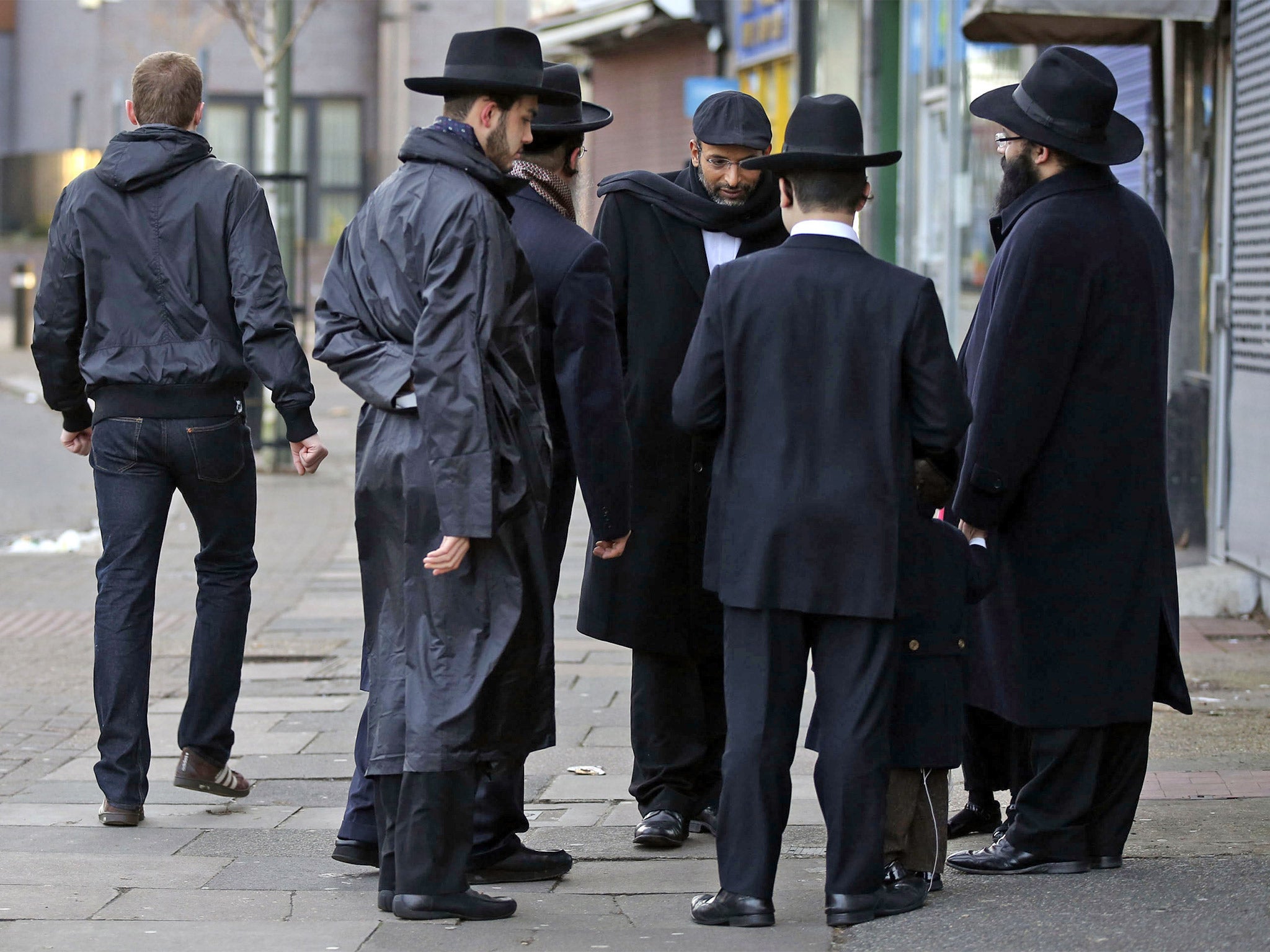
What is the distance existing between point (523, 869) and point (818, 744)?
0.91 metres

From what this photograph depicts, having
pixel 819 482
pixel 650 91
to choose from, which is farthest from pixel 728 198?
pixel 650 91

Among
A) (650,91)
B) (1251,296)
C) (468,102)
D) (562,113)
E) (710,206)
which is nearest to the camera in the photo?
(468,102)

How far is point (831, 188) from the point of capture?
13.9 ft

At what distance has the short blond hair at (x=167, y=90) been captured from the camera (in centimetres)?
545

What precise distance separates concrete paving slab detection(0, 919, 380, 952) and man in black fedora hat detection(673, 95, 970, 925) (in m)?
0.80

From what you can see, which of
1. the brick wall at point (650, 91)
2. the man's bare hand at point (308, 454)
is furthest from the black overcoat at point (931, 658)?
the brick wall at point (650, 91)

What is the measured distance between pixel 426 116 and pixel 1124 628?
3497 cm

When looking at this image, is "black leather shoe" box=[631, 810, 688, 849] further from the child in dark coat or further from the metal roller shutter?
the metal roller shutter

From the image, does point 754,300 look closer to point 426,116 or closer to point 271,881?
point 271,881

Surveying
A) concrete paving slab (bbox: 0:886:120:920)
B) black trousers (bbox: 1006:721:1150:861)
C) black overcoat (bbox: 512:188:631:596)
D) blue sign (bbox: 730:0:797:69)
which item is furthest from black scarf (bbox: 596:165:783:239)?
blue sign (bbox: 730:0:797:69)

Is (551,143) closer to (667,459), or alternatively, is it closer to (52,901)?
(667,459)

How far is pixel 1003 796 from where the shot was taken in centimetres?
565

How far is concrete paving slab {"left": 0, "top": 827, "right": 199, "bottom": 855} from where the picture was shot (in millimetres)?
5105

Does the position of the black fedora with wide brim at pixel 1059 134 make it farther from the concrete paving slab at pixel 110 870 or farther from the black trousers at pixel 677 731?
the concrete paving slab at pixel 110 870
